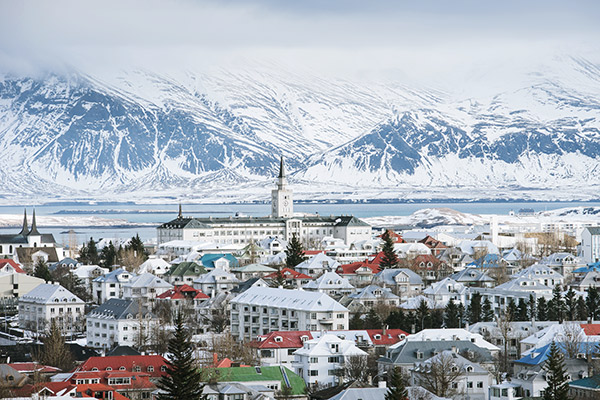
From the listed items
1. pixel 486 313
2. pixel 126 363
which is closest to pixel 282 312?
pixel 486 313

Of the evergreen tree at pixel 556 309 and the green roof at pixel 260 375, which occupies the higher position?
the evergreen tree at pixel 556 309

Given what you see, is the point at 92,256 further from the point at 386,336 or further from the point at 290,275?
the point at 386,336

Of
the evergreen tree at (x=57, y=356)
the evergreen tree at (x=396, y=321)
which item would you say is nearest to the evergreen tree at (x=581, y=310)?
the evergreen tree at (x=396, y=321)

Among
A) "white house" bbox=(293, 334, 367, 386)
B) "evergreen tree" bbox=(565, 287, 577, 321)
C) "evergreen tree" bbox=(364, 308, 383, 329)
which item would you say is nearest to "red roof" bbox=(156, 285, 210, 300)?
"evergreen tree" bbox=(364, 308, 383, 329)

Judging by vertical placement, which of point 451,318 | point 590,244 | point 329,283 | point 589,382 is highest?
point 590,244

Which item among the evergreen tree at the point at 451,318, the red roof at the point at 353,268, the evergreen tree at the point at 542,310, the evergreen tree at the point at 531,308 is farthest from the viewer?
the red roof at the point at 353,268

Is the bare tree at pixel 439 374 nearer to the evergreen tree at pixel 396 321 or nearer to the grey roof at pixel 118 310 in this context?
the evergreen tree at pixel 396 321

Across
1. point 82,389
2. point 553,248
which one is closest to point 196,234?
point 553,248
